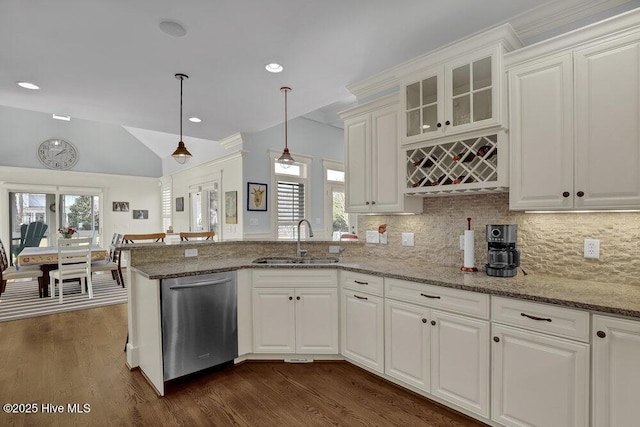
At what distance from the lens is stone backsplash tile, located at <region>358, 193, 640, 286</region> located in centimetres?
202

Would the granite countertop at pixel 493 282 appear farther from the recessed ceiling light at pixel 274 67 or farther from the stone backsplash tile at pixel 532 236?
the recessed ceiling light at pixel 274 67

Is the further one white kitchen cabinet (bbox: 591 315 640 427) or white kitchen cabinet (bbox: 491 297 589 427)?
white kitchen cabinet (bbox: 491 297 589 427)

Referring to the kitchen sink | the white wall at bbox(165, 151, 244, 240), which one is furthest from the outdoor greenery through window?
the kitchen sink

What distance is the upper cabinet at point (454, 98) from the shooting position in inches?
88.9

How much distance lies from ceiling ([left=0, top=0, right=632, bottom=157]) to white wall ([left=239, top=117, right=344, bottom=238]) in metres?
1.77

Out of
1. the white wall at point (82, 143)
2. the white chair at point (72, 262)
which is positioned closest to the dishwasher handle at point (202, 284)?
the white chair at point (72, 262)

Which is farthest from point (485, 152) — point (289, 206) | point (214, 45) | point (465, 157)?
point (289, 206)

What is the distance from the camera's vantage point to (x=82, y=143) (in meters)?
8.23

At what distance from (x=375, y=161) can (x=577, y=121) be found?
150cm

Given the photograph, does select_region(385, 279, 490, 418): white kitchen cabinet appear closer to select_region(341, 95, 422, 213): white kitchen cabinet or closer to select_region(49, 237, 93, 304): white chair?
select_region(341, 95, 422, 213): white kitchen cabinet

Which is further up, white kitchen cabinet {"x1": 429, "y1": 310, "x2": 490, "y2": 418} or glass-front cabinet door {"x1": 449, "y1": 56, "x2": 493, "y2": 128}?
glass-front cabinet door {"x1": 449, "y1": 56, "x2": 493, "y2": 128}

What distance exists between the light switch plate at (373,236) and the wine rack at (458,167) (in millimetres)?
726

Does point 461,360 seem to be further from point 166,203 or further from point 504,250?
point 166,203

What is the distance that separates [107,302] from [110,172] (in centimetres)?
480
